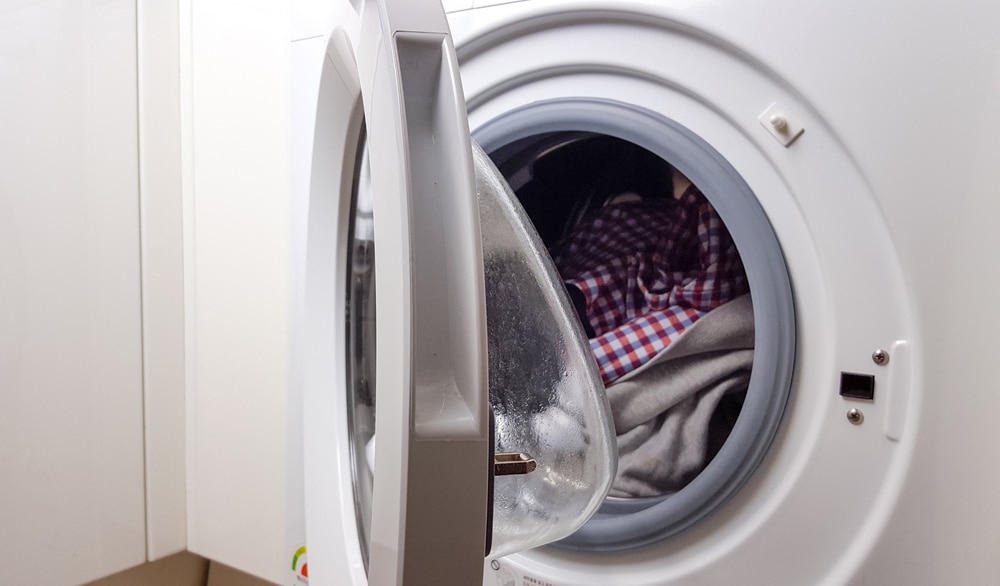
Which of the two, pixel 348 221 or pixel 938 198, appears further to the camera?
pixel 348 221

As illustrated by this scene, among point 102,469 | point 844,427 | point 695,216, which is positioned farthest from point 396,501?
point 102,469

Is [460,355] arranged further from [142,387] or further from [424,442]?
[142,387]

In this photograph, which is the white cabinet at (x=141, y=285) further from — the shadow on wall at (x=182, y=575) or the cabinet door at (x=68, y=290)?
the shadow on wall at (x=182, y=575)

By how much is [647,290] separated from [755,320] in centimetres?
24

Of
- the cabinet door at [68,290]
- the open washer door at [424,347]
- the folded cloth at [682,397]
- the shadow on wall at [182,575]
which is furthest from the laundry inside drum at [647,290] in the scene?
the shadow on wall at [182,575]

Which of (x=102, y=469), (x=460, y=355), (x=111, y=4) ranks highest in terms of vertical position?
(x=111, y=4)

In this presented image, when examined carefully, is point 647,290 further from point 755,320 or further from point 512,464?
point 512,464

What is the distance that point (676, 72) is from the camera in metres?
0.65

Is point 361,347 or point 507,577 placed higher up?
point 361,347

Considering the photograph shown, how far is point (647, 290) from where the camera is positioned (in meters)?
0.88

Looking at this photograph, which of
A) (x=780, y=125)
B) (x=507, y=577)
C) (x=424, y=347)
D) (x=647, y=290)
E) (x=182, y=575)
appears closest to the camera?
(x=424, y=347)

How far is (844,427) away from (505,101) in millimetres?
468

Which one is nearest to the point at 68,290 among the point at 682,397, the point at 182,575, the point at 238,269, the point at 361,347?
the point at 238,269

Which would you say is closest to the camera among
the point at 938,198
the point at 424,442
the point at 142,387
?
the point at 424,442
